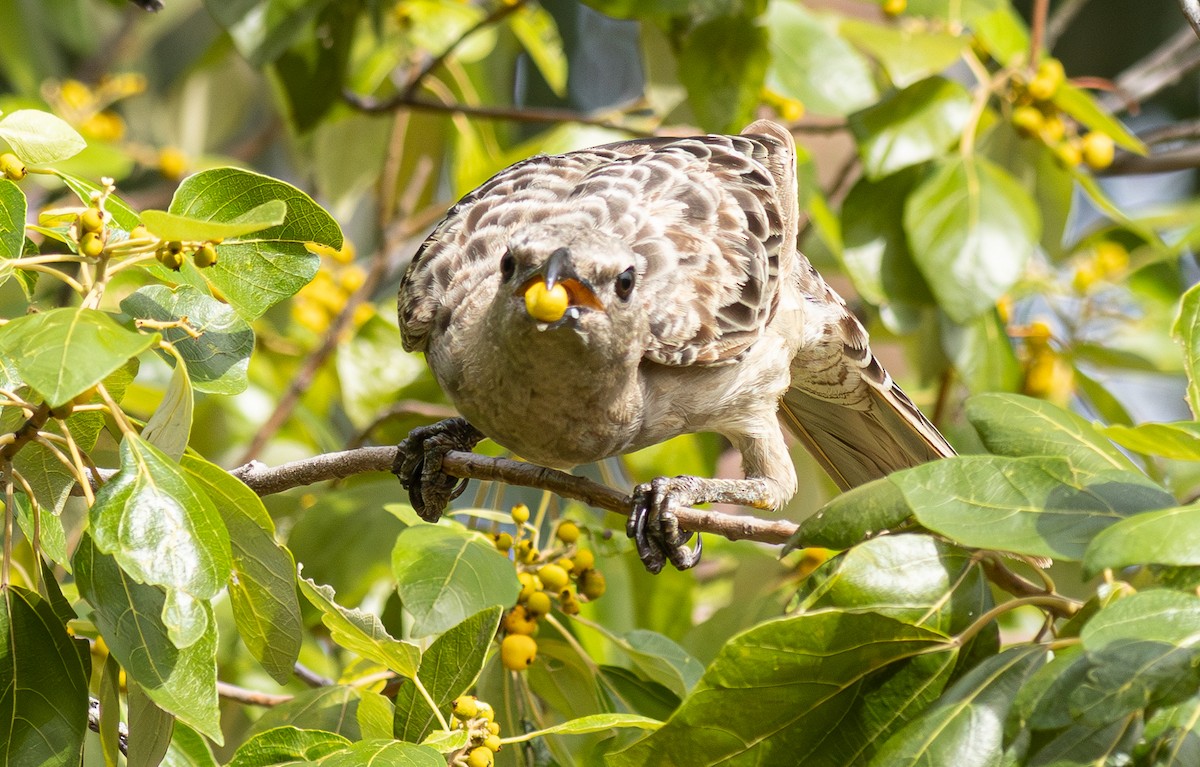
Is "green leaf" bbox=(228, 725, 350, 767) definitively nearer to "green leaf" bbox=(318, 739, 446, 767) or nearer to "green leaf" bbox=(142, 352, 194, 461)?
"green leaf" bbox=(318, 739, 446, 767)

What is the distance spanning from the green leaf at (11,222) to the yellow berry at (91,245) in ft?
0.29

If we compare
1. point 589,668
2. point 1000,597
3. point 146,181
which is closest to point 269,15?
point 589,668

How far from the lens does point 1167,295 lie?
428 centimetres

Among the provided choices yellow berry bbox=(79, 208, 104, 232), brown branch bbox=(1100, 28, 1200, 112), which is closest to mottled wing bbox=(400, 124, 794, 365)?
yellow berry bbox=(79, 208, 104, 232)

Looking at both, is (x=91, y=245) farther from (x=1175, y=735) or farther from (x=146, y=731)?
(x=1175, y=735)

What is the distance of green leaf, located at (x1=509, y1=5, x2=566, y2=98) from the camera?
4.43 m

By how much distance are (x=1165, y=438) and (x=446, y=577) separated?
111 cm

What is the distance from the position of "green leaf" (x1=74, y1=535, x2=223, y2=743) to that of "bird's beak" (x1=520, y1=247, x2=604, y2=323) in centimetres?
91

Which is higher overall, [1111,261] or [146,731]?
[146,731]

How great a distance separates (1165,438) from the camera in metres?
1.72

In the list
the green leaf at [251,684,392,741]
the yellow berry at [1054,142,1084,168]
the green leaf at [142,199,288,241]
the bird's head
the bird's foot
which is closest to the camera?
the green leaf at [142,199,288,241]

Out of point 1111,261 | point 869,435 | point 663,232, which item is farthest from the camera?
point 1111,261

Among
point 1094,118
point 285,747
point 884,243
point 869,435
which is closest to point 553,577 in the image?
point 285,747

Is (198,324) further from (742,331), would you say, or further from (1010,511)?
(742,331)
